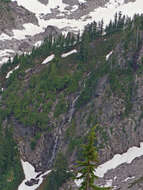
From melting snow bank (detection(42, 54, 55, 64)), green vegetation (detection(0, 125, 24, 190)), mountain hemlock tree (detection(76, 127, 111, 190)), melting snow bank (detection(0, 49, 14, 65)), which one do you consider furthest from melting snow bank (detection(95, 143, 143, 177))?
melting snow bank (detection(0, 49, 14, 65))

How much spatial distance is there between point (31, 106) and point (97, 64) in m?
26.3

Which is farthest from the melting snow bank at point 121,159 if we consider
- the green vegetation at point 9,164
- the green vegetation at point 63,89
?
the green vegetation at point 9,164

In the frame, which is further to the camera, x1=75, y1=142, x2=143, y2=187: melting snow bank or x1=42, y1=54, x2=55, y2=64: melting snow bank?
x1=42, y1=54, x2=55, y2=64: melting snow bank

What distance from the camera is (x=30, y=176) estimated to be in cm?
9681

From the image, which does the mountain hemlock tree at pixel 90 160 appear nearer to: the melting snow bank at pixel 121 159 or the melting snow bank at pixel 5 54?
the melting snow bank at pixel 121 159

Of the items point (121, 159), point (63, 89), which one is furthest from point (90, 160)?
point (63, 89)

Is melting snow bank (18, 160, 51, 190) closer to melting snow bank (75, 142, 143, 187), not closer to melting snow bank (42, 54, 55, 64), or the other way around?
melting snow bank (75, 142, 143, 187)

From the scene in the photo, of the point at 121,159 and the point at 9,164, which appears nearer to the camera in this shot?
the point at 121,159

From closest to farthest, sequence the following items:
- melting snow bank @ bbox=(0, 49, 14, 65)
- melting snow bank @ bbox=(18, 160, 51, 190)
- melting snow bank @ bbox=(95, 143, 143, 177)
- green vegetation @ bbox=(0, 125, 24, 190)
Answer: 1. melting snow bank @ bbox=(95, 143, 143, 177)
2. melting snow bank @ bbox=(18, 160, 51, 190)
3. green vegetation @ bbox=(0, 125, 24, 190)
4. melting snow bank @ bbox=(0, 49, 14, 65)

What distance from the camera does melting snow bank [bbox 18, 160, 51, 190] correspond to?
92.6 metres

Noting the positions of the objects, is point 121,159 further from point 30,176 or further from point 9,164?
point 9,164

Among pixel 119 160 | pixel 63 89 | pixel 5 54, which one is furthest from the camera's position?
pixel 5 54

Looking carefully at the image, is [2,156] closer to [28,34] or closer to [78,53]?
[78,53]

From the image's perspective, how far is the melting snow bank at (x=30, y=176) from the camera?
92562mm
